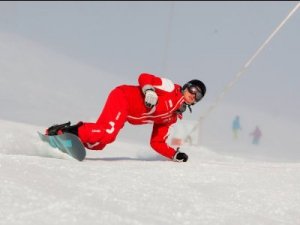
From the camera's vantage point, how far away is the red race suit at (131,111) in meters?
4.57

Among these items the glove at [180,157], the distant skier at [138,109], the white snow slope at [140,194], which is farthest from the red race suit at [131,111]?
the white snow slope at [140,194]

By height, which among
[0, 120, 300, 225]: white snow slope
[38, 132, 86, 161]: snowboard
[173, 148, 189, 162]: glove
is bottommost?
[0, 120, 300, 225]: white snow slope

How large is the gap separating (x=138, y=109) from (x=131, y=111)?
6 cm

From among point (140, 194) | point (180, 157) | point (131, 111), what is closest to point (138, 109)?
point (131, 111)

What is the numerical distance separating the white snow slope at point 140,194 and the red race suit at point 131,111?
623mm

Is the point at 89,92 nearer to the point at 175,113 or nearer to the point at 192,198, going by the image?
the point at 175,113

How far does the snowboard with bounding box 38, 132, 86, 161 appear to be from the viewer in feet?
13.8

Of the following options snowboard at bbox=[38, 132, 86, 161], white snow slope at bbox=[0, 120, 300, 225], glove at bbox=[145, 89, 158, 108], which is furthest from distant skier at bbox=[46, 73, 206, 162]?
white snow slope at bbox=[0, 120, 300, 225]

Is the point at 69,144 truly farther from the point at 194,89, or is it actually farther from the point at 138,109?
the point at 194,89

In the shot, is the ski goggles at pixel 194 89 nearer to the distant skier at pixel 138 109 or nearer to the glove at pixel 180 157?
the distant skier at pixel 138 109

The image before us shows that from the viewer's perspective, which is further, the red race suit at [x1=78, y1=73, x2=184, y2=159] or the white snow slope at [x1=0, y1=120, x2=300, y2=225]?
the red race suit at [x1=78, y1=73, x2=184, y2=159]

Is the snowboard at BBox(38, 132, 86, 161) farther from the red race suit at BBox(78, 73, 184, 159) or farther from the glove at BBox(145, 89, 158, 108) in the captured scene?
the glove at BBox(145, 89, 158, 108)

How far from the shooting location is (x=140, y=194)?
3.15 m

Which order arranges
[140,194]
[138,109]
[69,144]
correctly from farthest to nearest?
1. [138,109]
2. [69,144]
3. [140,194]
